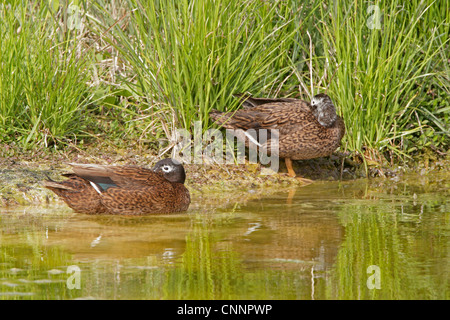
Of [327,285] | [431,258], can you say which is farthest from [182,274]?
[431,258]

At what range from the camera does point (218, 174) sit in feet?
23.5

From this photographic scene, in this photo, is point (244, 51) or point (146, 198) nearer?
point (146, 198)

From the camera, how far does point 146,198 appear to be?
586 centimetres

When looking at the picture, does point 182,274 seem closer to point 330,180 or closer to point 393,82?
point 330,180

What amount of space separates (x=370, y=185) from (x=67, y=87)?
11.1 feet

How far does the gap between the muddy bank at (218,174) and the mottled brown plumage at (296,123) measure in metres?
0.35

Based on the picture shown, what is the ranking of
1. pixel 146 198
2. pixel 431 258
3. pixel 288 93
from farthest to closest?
pixel 288 93, pixel 146 198, pixel 431 258

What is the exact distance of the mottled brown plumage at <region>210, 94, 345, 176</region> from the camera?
728 centimetres

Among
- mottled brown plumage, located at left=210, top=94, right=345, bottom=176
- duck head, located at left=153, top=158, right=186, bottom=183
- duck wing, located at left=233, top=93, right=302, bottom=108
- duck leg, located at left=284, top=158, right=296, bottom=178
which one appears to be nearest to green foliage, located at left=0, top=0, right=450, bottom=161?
duck wing, located at left=233, top=93, right=302, bottom=108

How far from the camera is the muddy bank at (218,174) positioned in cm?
638

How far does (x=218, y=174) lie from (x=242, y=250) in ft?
8.43

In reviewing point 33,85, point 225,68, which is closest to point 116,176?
point 33,85

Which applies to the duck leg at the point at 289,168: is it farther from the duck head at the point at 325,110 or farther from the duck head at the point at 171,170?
the duck head at the point at 171,170

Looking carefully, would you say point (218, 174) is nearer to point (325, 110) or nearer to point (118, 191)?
point (325, 110)
